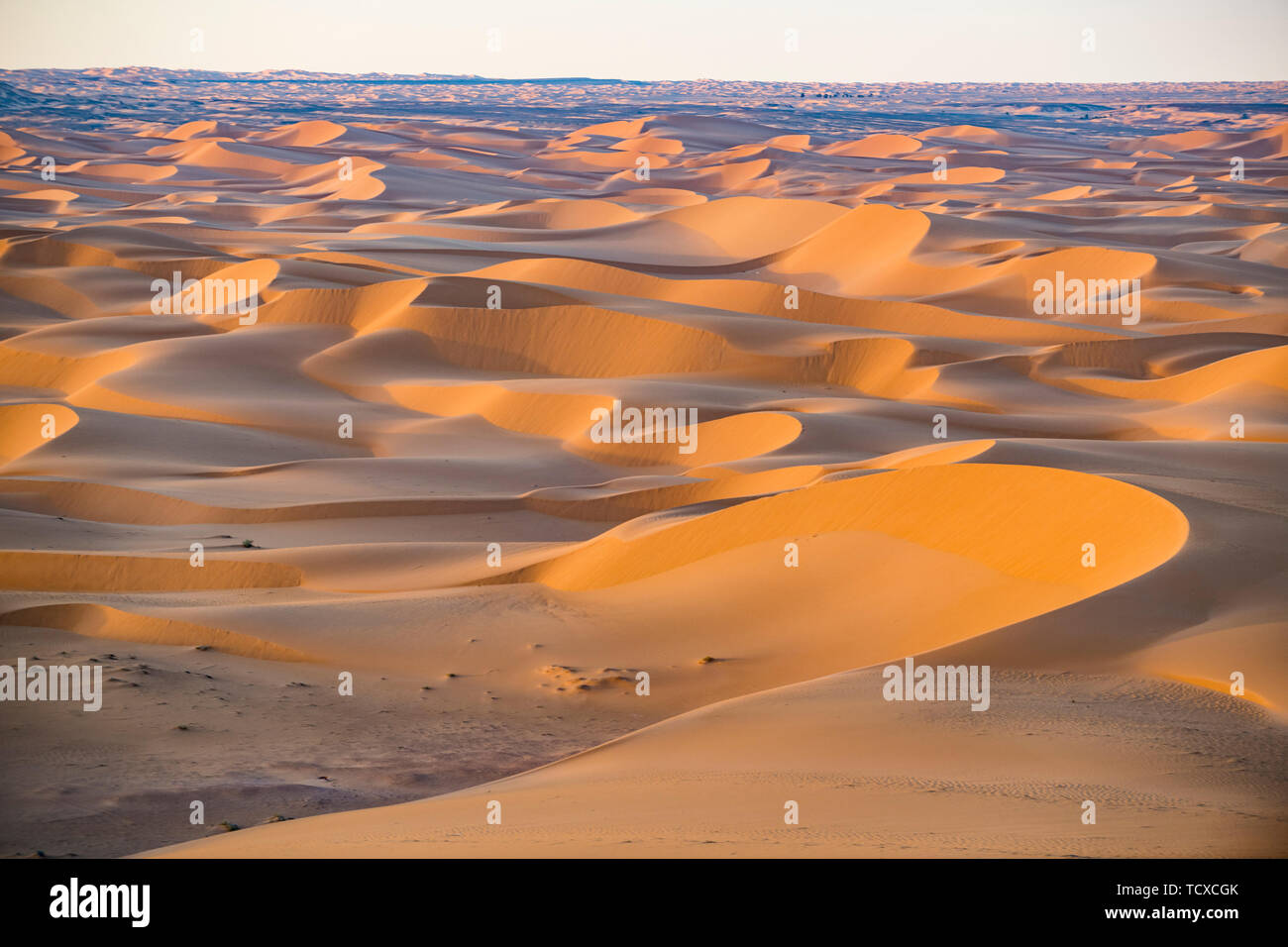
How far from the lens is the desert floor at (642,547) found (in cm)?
482

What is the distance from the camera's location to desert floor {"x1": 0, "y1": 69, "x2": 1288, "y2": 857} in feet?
15.8

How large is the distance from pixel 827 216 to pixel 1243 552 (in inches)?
1148

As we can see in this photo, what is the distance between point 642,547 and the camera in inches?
371

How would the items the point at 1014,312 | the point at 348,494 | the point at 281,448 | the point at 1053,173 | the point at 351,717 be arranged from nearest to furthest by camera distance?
1. the point at 351,717
2. the point at 348,494
3. the point at 281,448
4. the point at 1014,312
5. the point at 1053,173

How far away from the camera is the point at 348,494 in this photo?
43.5 feet

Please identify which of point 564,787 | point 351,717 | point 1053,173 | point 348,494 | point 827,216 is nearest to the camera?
point 564,787

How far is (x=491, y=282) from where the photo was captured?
892 inches
